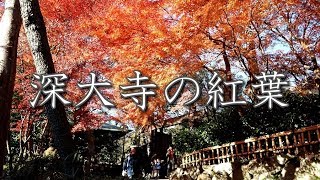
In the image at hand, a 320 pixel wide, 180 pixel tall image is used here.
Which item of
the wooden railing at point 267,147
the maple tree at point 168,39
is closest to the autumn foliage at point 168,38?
the maple tree at point 168,39

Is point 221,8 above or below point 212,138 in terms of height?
above

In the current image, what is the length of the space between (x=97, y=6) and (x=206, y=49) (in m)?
5.82

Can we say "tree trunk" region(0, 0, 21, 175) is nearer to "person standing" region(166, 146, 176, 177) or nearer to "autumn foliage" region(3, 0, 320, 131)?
"autumn foliage" region(3, 0, 320, 131)

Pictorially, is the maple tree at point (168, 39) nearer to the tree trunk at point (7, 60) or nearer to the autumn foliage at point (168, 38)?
the autumn foliage at point (168, 38)

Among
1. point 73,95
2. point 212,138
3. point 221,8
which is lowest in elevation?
point 212,138

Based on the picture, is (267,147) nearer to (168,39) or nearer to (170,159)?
(168,39)

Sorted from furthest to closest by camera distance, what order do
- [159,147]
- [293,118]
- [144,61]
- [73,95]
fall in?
[159,147]
[73,95]
[144,61]
[293,118]

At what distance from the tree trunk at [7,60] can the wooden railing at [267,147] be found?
6.54 metres

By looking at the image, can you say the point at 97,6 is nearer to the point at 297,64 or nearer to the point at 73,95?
the point at 73,95

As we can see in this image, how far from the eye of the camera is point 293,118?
33.8ft

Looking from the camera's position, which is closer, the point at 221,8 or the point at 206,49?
the point at 221,8

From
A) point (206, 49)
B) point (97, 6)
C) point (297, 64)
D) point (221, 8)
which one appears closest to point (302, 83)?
point (297, 64)

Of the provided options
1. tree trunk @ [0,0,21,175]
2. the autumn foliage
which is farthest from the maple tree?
tree trunk @ [0,0,21,175]

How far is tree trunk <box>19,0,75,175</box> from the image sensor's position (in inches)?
244
